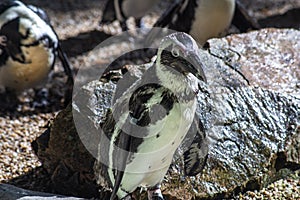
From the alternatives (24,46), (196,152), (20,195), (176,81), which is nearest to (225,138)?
(196,152)

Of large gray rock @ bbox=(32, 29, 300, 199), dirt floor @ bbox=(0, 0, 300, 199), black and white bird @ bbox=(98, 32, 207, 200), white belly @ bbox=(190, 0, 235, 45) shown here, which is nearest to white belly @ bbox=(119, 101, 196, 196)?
black and white bird @ bbox=(98, 32, 207, 200)

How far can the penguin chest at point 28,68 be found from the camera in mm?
3607

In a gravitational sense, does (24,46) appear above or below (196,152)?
below

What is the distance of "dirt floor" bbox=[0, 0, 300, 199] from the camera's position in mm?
2947

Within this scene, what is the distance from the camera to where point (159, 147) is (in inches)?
80.4

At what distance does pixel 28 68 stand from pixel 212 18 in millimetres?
1196

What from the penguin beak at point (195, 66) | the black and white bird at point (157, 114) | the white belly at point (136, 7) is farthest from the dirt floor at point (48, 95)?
the penguin beak at point (195, 66)

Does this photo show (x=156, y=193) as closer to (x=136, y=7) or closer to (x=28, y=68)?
(x=28, y=68)

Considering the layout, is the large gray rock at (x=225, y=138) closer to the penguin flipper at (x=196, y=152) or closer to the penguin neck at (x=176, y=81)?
the penguin flipper at (x=196, y=152)

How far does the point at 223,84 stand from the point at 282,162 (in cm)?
43

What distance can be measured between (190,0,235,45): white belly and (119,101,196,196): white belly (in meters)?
1.91

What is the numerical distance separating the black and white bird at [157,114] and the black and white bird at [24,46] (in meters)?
1.55

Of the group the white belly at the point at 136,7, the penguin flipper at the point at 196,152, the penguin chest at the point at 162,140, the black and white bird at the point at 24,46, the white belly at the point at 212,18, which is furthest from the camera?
the white belly at the point at 136,7

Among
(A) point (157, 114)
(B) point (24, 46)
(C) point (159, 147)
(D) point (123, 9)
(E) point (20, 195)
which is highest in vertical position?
(A) point (157, 114)
